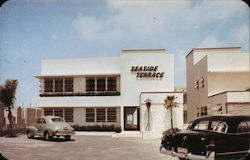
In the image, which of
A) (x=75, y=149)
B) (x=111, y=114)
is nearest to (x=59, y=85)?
(x=111, y=114)

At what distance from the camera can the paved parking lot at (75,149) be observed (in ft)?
38.3

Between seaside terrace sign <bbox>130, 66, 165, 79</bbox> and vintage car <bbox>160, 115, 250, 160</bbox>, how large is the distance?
15.7 metres

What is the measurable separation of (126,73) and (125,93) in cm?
193

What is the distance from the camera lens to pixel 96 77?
24.5 meters

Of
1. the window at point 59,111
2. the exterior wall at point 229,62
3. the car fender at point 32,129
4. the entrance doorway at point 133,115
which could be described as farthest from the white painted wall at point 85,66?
the exterior wall at point 229,62

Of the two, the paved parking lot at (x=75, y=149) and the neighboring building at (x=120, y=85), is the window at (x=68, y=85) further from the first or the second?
the paved parking lot at (x=75, y=149)

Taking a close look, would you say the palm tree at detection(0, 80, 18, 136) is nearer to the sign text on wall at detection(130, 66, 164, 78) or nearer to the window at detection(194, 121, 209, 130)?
the window at detection(194, 121, 209, 130)

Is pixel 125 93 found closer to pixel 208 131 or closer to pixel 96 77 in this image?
pixel 96 77

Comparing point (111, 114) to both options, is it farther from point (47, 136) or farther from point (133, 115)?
point (47, 136)

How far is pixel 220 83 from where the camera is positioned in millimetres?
17594

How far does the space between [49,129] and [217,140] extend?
7.83 meters

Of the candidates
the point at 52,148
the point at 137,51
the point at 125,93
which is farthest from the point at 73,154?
the point at 137,51

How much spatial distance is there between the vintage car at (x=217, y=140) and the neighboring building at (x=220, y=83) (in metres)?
6.04

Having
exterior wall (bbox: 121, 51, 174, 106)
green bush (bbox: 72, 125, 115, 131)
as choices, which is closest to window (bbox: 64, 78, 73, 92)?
green bush (bbox: 72, 125, 115, 131)
